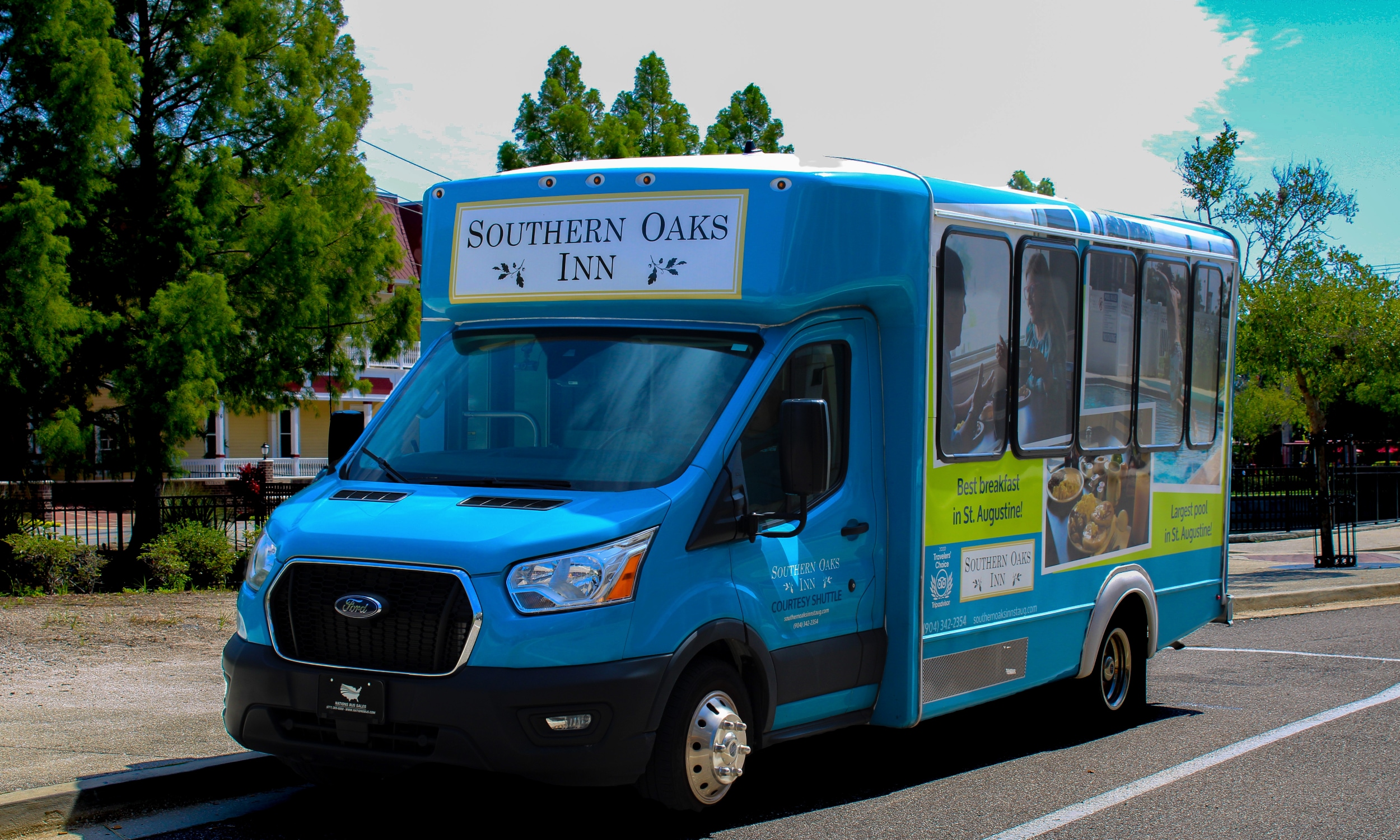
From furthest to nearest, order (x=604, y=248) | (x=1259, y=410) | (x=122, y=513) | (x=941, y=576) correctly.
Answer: (x=1259, y=410) < (x=122, y=513) < (x=941, y=576) < (x=604, y=248)

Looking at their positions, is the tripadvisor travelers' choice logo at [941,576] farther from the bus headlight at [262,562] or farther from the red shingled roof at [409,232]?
the red shingled roof at [409,232]

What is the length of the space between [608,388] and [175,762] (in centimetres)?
267

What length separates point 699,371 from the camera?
18.6 ft

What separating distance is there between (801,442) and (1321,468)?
16880 millimetres

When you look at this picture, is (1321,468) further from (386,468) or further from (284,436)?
(284,436)

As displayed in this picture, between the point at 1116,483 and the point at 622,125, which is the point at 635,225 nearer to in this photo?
the point at 1116,483

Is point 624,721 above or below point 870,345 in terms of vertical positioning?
below

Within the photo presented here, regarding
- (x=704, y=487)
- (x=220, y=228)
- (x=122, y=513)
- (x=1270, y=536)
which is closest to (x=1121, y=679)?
(x=704, y=487)

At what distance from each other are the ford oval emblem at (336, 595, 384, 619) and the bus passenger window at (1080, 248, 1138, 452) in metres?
4.35

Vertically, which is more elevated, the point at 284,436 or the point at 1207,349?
the point at 1207,349

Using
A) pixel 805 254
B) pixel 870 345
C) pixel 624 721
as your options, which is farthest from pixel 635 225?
pixel 624 721

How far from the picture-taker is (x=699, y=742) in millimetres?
5285

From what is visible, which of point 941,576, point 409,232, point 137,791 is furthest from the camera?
point 409,232

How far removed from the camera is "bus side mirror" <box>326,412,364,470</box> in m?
6.53
